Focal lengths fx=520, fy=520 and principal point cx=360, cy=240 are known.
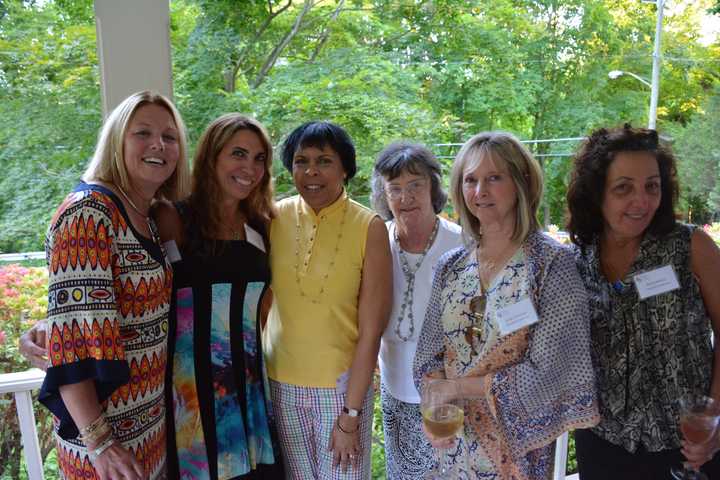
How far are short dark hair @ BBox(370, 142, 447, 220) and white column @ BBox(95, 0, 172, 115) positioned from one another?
0.83 meters

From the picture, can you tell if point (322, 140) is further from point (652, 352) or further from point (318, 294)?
point (652, 352)

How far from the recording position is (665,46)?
276 cm

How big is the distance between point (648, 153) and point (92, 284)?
59.0 inches

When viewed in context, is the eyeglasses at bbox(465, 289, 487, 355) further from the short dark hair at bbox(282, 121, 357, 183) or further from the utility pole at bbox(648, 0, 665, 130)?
the utility pole at bbox(648, 0, 665, 130)

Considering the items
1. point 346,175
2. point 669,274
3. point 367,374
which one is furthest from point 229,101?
point 669,274

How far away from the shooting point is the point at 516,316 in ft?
4.35

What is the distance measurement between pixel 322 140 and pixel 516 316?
2.68 feet

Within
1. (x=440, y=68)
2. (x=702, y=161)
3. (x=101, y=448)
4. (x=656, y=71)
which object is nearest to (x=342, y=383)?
(x=101, y=448)

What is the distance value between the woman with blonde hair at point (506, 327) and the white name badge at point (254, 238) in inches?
22.7

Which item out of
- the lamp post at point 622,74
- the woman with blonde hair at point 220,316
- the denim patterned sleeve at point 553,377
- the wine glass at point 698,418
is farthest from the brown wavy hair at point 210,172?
the lamp post at point 622,74

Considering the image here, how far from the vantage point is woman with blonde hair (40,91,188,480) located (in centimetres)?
121

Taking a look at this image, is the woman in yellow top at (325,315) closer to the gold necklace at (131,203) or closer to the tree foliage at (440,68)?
the gold necklace at (131,203)

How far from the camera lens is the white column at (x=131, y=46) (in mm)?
1735

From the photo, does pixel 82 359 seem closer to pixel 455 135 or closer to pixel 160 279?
pixel 160 279
